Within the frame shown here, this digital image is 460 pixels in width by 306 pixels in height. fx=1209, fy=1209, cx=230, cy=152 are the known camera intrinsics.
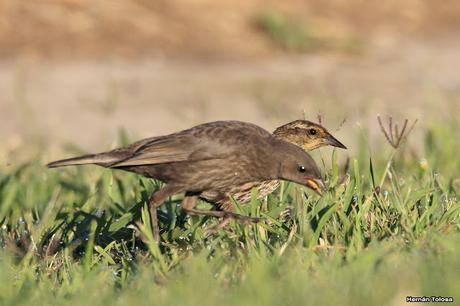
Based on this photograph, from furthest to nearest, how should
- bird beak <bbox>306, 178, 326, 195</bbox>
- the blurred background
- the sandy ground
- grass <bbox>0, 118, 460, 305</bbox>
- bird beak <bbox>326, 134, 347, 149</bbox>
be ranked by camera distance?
the blurred background
the sandy ground
bird beak <bbox>326, 134, 347, 149</bbox>
bird beak <bbox>306, 178, 326, 195</bbox>
grass <bbox>0, 118, 460, 305</bbox>

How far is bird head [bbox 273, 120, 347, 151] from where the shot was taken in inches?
276

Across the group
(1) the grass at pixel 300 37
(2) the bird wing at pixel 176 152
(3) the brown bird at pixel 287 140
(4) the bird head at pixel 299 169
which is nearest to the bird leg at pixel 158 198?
(2) the bird wing at pixel 176 152

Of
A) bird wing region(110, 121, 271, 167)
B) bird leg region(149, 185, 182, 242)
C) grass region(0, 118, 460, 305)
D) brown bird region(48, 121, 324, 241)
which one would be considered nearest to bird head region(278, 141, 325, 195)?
brown bird region(48, 121, 324, 241)

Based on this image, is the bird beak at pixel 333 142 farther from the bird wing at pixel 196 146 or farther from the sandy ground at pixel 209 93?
the sandy ground at pixel 209 93

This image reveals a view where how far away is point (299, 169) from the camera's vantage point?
20.0ft

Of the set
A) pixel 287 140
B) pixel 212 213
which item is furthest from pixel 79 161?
pixel 287 140

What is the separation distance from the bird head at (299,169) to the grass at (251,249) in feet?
0.33

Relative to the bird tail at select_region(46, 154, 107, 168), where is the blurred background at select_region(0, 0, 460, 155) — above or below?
above

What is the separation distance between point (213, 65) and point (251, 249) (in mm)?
8968

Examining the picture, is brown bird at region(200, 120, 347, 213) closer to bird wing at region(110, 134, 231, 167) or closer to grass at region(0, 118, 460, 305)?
grass at region(0, 118, 460, 305)

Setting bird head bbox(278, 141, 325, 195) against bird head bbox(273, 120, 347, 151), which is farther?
bird head bbox(273, 120, 347, 151)

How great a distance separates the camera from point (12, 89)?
41.2 feet

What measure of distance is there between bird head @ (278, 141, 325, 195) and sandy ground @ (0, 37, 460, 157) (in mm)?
3881

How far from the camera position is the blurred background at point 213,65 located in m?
11.7
